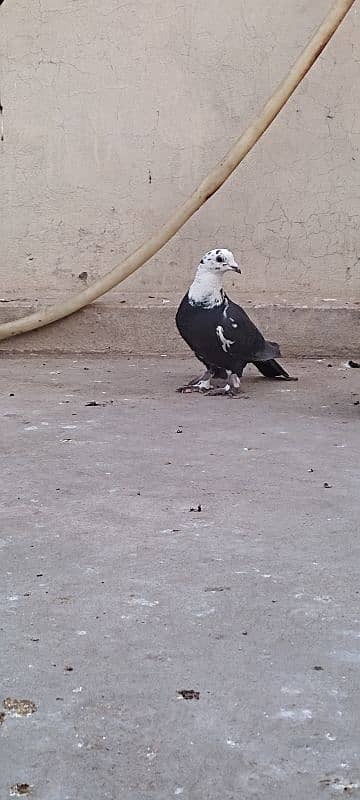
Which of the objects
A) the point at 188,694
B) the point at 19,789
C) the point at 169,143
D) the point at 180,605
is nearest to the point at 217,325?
the point at 169,143

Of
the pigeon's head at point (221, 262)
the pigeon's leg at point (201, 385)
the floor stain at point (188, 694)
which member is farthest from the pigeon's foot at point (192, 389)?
the floor stain at point (188, 694)

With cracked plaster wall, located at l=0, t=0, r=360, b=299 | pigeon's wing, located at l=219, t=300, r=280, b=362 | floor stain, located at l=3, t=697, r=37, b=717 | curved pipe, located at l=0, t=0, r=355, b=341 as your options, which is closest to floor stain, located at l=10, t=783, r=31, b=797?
floor stain, located at l=3, t=697, r=37, b=717

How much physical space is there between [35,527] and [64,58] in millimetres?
3746

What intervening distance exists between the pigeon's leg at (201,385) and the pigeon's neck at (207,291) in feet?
1.17

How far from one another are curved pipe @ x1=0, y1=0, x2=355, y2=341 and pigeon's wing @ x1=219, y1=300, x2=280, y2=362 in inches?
37.6

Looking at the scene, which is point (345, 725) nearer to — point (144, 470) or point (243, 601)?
point (243, 601)

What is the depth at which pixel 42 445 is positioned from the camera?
14.3ft

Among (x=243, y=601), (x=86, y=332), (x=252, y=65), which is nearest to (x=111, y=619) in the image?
(x=243, y=601)

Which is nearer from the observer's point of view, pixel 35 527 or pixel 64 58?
pixel 35 527

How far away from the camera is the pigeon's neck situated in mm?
5246

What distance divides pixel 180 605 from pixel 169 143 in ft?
13.4

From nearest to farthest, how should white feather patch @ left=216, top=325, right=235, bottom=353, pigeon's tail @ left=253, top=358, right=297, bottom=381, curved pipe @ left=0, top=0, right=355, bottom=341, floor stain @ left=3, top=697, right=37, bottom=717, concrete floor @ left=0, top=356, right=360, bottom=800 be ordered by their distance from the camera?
concrete floor @ left=0, top=356, right=360, bottom=800 < floor stain @ left=3, top=697, right=37, bottom=717 < white feather patch @ left=216, top=325, right=235, bottom=353 < pigeon's tail @ left=253, top=358, right=297, bottom=381 < curved pipe @ left=0, top=0, right=355, bottom=341

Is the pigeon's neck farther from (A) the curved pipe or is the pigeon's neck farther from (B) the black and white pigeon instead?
(A) the curved pipe

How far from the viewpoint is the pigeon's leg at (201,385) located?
5.42 metres
